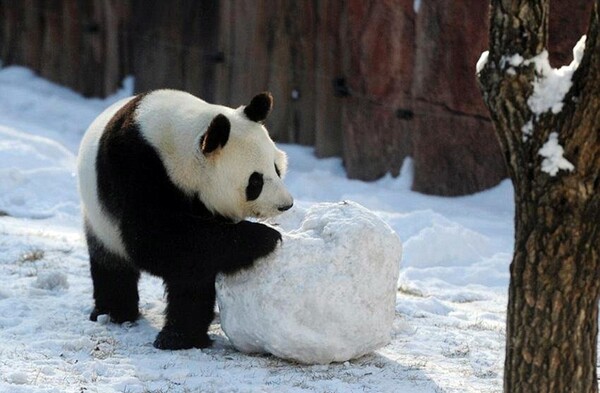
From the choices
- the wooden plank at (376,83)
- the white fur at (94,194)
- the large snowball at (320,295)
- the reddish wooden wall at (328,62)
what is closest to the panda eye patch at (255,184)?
the large snowball at (320,295)

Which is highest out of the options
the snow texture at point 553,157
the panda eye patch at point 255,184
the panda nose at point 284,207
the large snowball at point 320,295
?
the snow texture at point 553,157

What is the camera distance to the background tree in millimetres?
3668

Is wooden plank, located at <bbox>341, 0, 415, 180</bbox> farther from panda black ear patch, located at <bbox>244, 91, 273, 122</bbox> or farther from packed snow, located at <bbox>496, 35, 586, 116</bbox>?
packed snow, located at <bbox>496, 35, 586, 116</bbox>

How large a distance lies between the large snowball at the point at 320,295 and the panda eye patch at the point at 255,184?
24cm

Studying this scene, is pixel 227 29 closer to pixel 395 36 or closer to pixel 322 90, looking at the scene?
pixel 322 90

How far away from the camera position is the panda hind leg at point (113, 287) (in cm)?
585

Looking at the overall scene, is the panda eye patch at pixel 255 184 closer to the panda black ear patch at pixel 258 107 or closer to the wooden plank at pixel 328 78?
the panda black ear patch at pixel 258 107

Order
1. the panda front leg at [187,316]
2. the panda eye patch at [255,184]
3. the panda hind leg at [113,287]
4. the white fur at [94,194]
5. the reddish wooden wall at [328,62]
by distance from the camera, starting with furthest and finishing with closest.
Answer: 1. the reddish wooden wall at [328,62]
2. the panda hind leg at [113,287]
3. the white fur at [94,194]
4. the panda front leg at [187,316]
5. the panda eye patch at [255,184]

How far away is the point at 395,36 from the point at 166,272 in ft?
17.0

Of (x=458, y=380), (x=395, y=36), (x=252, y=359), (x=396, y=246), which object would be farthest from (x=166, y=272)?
(x=395, y=36)

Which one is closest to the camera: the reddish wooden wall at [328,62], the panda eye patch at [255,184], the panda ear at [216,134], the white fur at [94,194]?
the panda ear at [216,134]

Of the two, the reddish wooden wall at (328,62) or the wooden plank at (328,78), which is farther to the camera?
the wooden plank at (328,78)

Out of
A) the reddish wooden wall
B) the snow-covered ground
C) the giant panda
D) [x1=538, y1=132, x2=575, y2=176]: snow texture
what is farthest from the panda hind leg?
the reddish wooden wall

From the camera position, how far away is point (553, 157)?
12.1 feet
